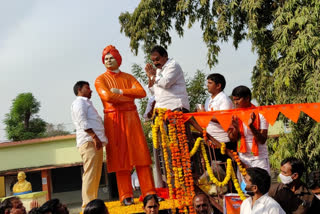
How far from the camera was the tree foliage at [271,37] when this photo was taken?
381 inches

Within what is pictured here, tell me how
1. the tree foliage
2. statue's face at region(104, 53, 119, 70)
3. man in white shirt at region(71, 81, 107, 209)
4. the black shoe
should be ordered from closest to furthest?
man in white shirt at region(71, 81, 107, 209), the black shoe, statue's face at region(104, 53, 119, 70), the tree foliage

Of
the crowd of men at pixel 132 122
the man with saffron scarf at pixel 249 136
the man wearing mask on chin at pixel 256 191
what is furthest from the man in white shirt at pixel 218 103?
the man wearing mask on chin at pixel 256 191

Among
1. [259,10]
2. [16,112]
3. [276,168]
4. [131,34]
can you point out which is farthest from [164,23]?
A: [16,112]

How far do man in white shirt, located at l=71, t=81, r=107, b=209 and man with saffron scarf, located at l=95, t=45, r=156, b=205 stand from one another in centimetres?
24

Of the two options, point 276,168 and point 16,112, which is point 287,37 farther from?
point 16,112

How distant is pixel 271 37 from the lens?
11.0 meters

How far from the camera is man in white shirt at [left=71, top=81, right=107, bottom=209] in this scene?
20.4 ft

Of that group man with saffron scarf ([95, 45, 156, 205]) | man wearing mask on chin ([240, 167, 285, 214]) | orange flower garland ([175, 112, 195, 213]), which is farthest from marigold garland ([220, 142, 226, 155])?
man wearing mask on chin ([240, 167, 285, 214])

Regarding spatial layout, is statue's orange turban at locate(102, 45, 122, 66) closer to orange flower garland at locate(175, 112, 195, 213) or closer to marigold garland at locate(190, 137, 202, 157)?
orange flower garland at locate(175, 112, 195, 213)

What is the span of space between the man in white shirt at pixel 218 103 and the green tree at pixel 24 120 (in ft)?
89.9

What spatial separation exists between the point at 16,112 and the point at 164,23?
73.1 feet

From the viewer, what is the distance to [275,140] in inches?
458

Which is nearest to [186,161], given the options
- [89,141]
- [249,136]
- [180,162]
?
[180,162]

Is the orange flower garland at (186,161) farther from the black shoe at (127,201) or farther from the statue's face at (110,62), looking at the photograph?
the statue's face at (110,62)
